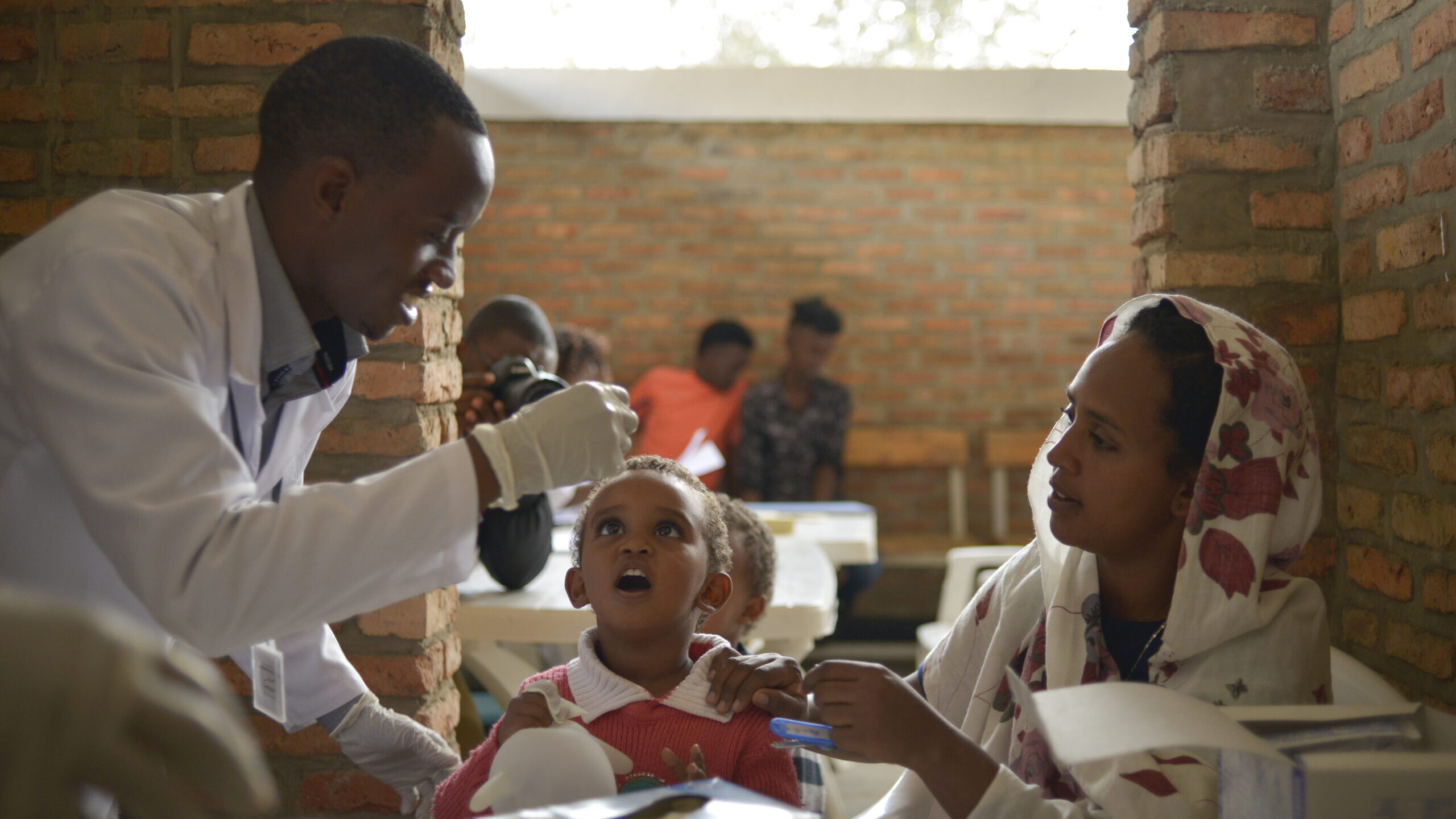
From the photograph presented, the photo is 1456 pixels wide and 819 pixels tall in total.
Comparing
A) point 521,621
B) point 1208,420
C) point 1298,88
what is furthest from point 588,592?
point 1298,88

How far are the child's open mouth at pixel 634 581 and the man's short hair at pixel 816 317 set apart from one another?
393 centimetres

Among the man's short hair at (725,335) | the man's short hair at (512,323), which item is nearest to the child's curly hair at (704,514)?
the man's short hair at (512,323)

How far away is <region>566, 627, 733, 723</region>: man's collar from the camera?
142 cm

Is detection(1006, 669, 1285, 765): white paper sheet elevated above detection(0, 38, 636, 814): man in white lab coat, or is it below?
below

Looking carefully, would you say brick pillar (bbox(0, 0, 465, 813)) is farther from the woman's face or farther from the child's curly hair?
the woman's face

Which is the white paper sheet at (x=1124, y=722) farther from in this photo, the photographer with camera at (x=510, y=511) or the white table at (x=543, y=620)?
the photographer with camera at (x=510, y=511)

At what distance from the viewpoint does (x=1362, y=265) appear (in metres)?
1.83

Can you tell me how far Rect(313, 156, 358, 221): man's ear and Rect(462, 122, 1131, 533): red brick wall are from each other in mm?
4628

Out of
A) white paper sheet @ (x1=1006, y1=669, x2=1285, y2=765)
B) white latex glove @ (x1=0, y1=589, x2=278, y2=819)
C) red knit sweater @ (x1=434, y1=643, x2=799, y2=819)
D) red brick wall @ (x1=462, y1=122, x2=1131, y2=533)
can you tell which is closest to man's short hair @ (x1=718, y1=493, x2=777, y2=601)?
red knit sweater @ (x1=434, y1=643, x2=799, y2=819)

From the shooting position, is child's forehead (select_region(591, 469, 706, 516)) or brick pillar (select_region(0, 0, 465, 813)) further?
brick pillar (select_region(0, 0, 465, 813))

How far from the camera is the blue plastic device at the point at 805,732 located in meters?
1.18

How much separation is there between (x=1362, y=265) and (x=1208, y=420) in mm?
770

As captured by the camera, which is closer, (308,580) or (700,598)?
(308,580)

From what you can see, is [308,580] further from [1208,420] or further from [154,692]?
[1208,420]
